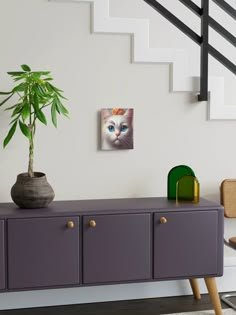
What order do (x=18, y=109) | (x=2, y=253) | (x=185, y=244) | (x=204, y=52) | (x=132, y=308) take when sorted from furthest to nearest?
(x=204, y=52) < (x=132, y=308) < (x=185, y=244) < (x=18, y=109) < (x=2, y=253)

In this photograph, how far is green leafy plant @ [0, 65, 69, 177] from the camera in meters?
3.02

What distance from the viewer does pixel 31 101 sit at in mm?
3045

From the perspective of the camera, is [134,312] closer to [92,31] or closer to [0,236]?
[0,236]

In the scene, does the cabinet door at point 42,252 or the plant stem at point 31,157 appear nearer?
the cabinet door at point 42,252

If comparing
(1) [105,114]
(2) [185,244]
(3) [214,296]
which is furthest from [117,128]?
(3) [214,296]

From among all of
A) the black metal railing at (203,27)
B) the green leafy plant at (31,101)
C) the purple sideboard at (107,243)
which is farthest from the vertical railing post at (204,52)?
the green leafy plant at (31,101)

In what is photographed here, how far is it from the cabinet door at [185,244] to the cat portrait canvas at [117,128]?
1.88 ft

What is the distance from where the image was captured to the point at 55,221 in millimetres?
3025

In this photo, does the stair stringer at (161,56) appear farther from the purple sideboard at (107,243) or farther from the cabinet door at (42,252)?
the cabinet door at (42,252)

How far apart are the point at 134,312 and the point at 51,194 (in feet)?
2.94

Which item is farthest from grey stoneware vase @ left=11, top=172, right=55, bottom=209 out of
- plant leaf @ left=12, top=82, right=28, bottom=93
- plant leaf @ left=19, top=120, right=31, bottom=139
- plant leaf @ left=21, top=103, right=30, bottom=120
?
plant leaf @ left=12, top=82, right=28, bottom=93

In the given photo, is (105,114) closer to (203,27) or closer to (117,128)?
(117,128)

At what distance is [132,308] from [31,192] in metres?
1.00

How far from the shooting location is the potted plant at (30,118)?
303cm
